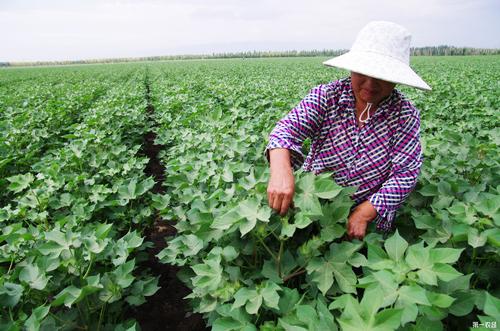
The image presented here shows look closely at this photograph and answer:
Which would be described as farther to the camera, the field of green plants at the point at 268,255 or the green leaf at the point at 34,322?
the green leaf at the point at 34,322

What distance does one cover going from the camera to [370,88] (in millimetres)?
1594

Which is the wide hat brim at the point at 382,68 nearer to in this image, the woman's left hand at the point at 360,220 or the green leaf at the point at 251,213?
the woman's left hand at the point at 360,220

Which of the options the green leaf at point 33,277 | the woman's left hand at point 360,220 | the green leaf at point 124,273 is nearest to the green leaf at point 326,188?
the woman's left hand at point 360,220

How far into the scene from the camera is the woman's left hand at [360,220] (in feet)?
5.18

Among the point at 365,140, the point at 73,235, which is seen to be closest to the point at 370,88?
the point at 365,140

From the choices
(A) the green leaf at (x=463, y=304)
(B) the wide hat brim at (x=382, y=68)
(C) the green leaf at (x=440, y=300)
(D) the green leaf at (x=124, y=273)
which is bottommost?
(D) the green leaf at (x=124, y=273)

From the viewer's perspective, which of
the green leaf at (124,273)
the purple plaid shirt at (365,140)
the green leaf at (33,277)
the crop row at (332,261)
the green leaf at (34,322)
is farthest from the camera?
the purple plaid shirt at (365,140)

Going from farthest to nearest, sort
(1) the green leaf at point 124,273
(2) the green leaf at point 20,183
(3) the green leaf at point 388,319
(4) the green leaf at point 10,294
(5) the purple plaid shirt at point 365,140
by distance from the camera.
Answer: (2) the green leaf at point 20,183
(5) the purple plaid shirt at point 365,140
(1) the green leaf at point 124,273
(4) the green leaf at point 10,294
(3) the green leaf at point 388,319

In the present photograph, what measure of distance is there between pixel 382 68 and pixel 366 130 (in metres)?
0.38

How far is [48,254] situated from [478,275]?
187 centimetres

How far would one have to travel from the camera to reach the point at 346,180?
74.7 inches

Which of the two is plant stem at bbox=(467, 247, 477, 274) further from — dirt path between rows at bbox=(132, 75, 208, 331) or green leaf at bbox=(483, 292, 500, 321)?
dirt path between rows at bbox=(132, 75, 208, 331)

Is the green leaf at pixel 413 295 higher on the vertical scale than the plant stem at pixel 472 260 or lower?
higher

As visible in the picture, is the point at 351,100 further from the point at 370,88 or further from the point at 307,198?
the point at 307,198
